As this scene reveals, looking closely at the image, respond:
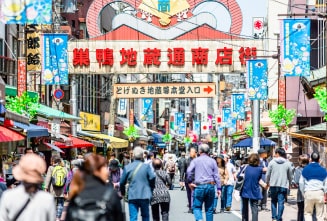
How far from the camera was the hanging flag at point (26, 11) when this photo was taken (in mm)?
21828

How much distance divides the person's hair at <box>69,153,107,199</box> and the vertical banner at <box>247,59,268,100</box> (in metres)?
27.6

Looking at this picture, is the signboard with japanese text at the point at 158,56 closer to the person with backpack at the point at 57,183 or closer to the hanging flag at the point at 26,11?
the hanging flag at the point at 26,11

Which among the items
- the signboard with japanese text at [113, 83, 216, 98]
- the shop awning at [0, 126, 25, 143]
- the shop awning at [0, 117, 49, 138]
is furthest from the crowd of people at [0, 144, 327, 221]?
the signboard with japanese text at [113, 83, 216, 98]

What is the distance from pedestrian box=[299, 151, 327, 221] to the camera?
53.4 feet

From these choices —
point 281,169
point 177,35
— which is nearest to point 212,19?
point 177,35

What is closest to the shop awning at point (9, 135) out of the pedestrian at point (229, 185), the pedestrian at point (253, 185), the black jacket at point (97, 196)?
the pedestrian at point (229, 185)

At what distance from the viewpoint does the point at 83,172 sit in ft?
24.6

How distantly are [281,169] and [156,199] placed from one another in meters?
3.49

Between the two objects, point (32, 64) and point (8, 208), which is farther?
point (32, 64)

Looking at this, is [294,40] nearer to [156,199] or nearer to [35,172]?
[156,199]

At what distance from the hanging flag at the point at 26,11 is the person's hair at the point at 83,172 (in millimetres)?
14696

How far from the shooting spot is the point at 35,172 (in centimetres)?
802

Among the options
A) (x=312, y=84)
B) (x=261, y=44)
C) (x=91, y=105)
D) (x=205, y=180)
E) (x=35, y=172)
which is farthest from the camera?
(x=91, y=105)

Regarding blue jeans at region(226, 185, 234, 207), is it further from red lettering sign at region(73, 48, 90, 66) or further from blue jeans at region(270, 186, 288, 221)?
red lettering sign at region(73, 48, 90, 66)
